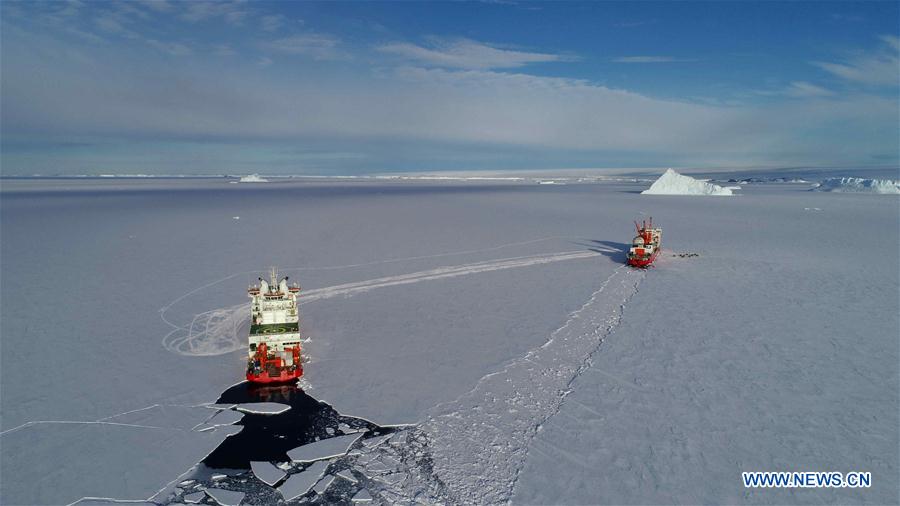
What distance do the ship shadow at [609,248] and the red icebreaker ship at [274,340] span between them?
701 inches

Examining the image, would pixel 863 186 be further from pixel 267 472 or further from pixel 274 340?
pixel 267 472

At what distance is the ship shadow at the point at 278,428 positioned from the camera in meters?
9.14

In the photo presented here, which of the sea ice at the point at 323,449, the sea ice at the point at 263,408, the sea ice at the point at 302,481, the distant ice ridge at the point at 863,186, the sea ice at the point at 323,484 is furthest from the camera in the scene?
the distant ice ridge at the point at 863,186

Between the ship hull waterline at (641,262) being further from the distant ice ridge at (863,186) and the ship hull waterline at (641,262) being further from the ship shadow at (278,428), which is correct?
the distant ice ridge at (863,186)

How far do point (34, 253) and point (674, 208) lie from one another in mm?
54956

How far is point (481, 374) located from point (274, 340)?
518cm

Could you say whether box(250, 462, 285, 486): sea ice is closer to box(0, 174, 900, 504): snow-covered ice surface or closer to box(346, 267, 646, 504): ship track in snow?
box(0, 174, 900, 504): snow-covered ice surface

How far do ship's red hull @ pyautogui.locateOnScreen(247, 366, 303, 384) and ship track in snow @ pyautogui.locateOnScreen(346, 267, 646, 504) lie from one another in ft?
11.1

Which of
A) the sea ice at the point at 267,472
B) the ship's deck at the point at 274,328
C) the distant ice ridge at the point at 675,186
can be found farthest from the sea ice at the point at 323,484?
the distant ice ridge at the point at 675,186

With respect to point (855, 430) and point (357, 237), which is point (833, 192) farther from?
point (855, 430)

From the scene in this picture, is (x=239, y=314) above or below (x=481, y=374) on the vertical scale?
above

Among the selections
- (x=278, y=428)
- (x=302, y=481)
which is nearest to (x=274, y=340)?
(x=278, y=428)

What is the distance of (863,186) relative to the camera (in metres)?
77.6

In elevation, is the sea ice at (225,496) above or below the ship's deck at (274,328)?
below
